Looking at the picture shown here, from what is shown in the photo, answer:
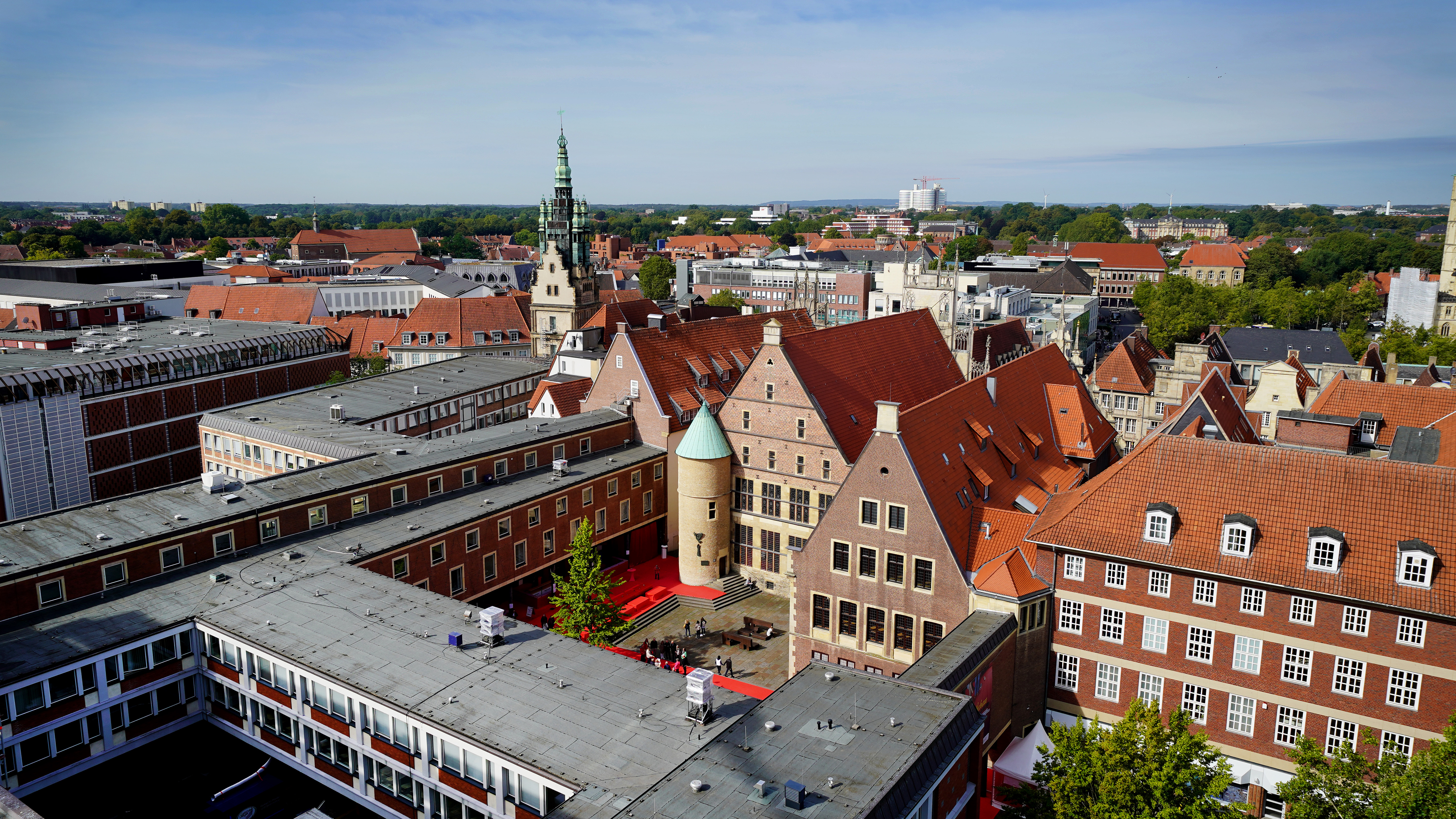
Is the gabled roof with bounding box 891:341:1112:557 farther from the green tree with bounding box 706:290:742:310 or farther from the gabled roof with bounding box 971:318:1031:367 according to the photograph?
the green tree with bounding box 706:290:742:310

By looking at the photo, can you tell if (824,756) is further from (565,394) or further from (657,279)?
(657,279)

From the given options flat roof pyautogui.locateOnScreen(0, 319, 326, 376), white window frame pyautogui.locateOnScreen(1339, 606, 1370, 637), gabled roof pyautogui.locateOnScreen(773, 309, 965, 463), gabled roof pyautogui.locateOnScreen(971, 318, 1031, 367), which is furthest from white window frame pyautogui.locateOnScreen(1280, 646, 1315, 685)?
flat roof pyautogui.locateOnScreen(0, 319, 326, 376)

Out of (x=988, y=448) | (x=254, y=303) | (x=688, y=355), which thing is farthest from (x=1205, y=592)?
(x=254, y=303)

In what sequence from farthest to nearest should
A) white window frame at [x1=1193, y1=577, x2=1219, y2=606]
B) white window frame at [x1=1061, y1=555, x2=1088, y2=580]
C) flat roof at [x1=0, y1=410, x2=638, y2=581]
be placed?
white window frame at [x1=1061, y1=555, x2=1088, y2=580] → flat roof at [x1=0, y1=410, x2=638, y2=581] → white window frame at [x1=1193, y1=577, x2=1219, y2=606]

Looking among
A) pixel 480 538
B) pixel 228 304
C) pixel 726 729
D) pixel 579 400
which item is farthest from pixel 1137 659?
pixel 228 304

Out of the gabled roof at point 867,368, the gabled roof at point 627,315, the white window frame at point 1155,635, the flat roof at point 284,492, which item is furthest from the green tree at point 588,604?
the gabled roof at point 627,315

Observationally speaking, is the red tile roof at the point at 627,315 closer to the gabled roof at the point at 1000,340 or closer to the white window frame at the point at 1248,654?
the gabled roof at the point at 1000,340
